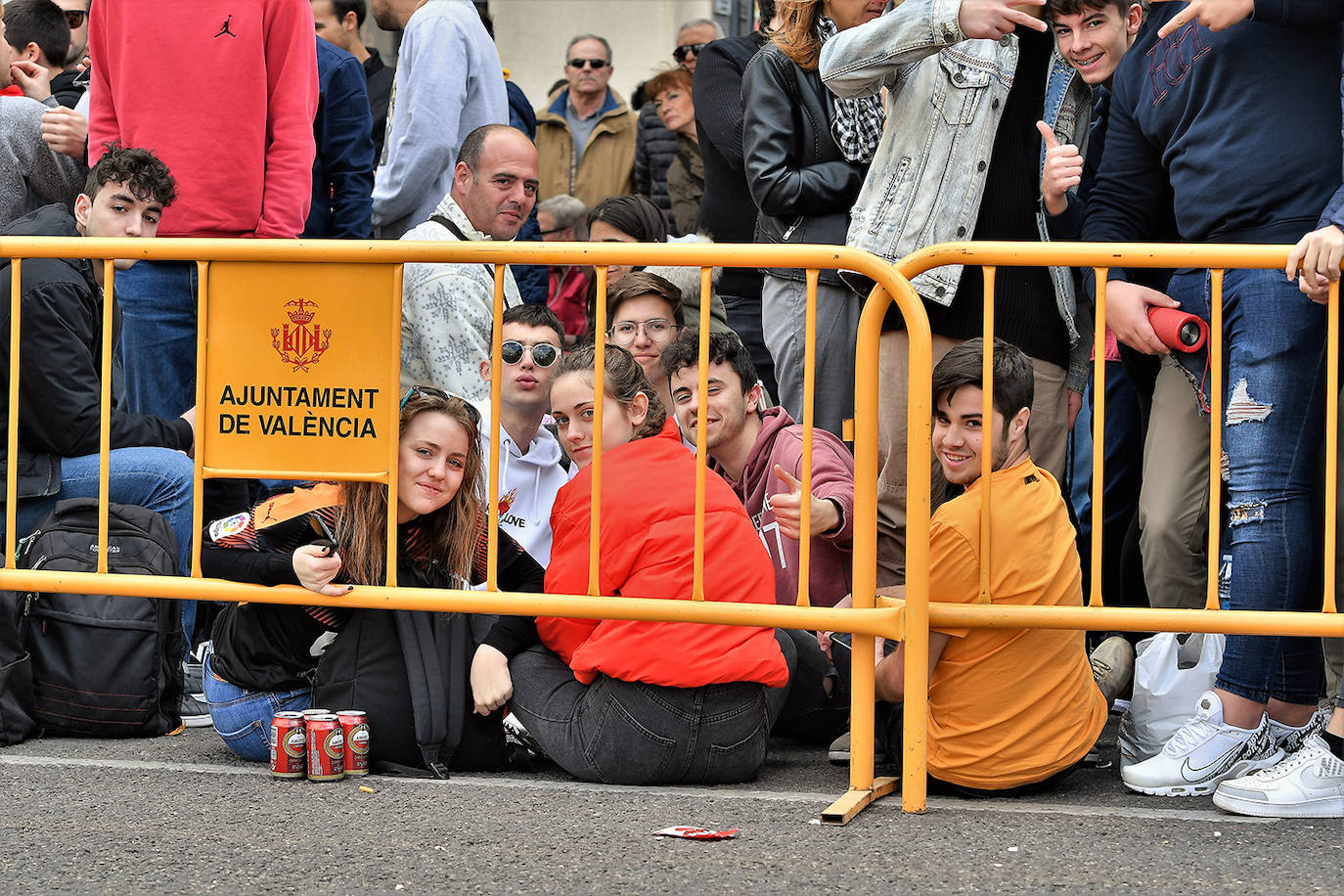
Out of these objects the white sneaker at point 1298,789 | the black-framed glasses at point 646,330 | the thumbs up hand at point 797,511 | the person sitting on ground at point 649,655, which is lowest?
the white sneaker at point 1298,789

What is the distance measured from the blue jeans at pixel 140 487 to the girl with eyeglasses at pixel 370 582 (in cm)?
65

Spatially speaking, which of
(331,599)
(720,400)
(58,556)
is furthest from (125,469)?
(720,400)

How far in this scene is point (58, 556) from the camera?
458cm

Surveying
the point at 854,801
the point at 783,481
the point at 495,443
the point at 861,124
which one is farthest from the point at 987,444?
the point at 861,124

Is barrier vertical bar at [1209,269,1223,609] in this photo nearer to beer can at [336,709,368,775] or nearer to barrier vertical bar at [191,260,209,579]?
beer can at [336,709,368,775]

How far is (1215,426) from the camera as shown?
3.98 m

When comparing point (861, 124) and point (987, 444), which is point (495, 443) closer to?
point (987, 444)

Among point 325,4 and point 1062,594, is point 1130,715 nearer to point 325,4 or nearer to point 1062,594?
point 1062,594

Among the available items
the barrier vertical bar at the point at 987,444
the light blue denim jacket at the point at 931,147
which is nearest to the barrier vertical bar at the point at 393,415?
the light blue denim jacket at the point at 931,147

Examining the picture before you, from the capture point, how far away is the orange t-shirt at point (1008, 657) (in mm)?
4031

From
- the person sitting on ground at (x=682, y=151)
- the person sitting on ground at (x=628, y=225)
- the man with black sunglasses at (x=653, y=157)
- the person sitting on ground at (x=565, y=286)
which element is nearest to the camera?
the person sitting on ground at (x=628, y=225)

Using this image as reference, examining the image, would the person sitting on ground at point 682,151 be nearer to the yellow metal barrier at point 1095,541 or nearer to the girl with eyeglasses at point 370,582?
the girl with eyeglasses at point 370,582

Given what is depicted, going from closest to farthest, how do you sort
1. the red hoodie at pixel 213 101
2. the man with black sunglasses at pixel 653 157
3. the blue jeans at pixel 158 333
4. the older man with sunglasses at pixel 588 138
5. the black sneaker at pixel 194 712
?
the black sneaker at pixel 194 712
the blue jeans at pixel 158 333
the red hoodie at pixel 213 101
the man with black sunglasses at pixel 653 157
the older man with sunglasses at pixel 588 138

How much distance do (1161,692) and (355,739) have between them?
7.09ft
